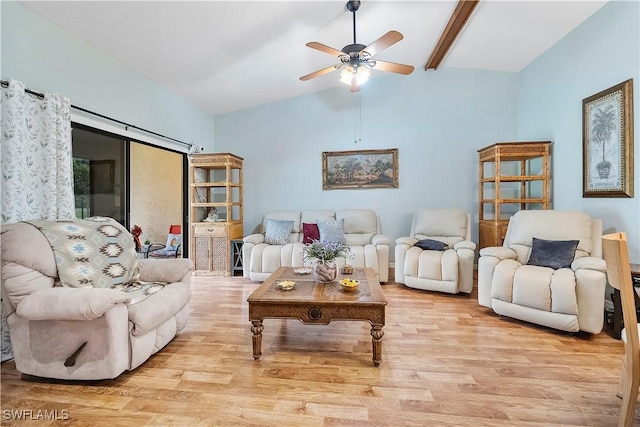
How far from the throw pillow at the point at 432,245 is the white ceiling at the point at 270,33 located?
2644 mm

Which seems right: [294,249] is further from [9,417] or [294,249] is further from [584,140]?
[584,140]

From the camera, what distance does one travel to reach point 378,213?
506cm

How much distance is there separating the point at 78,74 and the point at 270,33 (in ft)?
6.25

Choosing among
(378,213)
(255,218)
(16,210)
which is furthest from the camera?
(255,218)

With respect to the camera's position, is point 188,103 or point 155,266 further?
point 188,103

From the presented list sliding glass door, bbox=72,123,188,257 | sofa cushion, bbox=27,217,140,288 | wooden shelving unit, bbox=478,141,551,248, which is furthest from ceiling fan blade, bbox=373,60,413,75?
sliding glass door, bbox=72,123,188,257

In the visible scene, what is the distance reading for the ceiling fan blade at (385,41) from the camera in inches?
101

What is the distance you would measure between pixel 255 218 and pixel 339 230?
1764mm

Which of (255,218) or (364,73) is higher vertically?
(364,73)

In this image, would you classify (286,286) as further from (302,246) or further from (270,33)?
(270,33)

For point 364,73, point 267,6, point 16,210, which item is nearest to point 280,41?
point 267,6

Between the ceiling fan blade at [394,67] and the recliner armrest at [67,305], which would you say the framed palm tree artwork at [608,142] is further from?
the recliner armrest at [67,305]

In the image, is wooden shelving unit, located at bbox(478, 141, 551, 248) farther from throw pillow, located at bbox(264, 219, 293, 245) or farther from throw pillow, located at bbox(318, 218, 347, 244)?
throw pillow, located at bbox(264, 219, 293, 245)

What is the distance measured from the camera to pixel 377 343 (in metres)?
2.03
